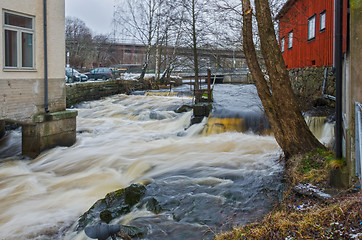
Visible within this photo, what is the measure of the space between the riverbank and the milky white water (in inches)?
26.2

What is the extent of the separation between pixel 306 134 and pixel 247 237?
14.8ft

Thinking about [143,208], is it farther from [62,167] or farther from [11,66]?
[11,66]

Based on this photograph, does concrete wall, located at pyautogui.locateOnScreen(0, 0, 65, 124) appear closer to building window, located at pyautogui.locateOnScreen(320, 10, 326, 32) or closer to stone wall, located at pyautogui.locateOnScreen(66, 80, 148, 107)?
stone wall, located at pyautogui.locateOnScreen(66, 80, 148, 107)

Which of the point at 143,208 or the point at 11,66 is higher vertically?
the point at 11,66

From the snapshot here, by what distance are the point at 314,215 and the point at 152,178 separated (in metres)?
4.96

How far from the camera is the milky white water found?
6301mm

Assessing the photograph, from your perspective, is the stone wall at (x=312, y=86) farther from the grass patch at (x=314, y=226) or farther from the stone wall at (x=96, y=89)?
the stone wall at (x=96, y=89)

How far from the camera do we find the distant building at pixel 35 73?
35.6 feet

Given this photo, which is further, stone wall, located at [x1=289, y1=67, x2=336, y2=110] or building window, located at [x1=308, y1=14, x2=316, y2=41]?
building window, located at [x1=308, y1=14, x2=316, y2=41]

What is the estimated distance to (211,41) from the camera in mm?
19047

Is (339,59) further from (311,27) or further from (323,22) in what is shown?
(311,27)

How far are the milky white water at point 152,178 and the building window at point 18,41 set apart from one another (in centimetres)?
296

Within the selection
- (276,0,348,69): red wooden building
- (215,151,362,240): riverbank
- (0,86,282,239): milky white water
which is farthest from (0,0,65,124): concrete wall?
(215,151,362,240): riverbank

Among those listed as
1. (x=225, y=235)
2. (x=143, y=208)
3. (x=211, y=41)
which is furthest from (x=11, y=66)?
(x=211, y=41)
